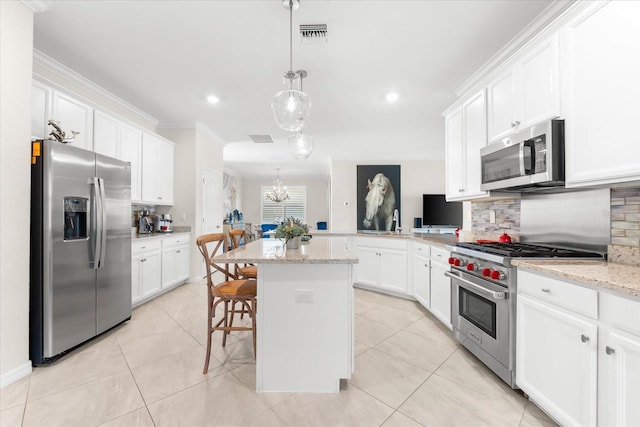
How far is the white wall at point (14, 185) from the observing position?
6.18 feet

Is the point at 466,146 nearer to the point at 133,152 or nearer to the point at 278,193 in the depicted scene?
the point at 133,152

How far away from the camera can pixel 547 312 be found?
1.56 m

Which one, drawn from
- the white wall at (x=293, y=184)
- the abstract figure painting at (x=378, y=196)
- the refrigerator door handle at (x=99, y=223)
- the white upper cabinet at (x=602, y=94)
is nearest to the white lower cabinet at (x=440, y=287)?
the white upper cabinet at (x=602, y=94)

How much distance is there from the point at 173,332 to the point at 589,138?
3627 millimetres

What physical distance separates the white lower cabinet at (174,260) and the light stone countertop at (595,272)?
4.10m

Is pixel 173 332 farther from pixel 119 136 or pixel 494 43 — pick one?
pixel 494 43

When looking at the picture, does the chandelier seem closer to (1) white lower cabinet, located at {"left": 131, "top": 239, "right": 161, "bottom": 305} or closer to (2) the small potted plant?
(1) white lower cabinet, located at {"left": 131, "top": 239, "right": 161, "bottom": 305}

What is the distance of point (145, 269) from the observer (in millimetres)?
3568

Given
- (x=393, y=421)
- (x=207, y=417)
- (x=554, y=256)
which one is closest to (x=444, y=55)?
A: (x=554, y=256)

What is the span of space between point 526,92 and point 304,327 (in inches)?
89.6

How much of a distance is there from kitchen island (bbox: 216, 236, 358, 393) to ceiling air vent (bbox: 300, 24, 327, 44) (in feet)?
5.94

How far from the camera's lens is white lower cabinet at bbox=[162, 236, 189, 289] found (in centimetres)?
398

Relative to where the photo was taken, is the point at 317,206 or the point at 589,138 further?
the point at 317,206

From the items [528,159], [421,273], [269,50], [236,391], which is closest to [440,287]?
[421,273]
